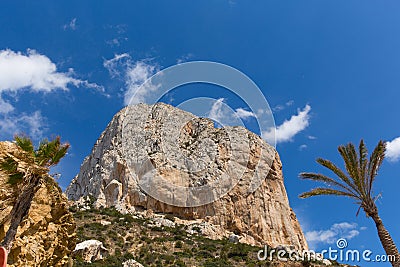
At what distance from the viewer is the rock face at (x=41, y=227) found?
9340 mm

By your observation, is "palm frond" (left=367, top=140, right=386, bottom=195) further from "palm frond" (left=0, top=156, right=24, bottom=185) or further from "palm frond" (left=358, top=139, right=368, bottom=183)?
"palm frond" (left=0, top=156, right=24, bottom=185)

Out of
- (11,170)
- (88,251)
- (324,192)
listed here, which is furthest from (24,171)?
(88,251)

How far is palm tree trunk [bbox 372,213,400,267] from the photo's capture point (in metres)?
11.8

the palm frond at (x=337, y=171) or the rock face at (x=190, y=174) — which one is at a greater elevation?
the rock face at (x=190, y=174)

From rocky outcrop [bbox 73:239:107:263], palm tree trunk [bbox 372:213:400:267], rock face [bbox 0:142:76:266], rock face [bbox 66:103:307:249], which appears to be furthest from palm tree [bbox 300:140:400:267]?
rock face [bbox 66:103:307:249]

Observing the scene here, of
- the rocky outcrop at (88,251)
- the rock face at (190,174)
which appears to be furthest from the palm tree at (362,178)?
the rock face at (190,174)

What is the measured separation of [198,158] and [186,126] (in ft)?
25.0

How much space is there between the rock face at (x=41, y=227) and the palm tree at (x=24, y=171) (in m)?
0.20

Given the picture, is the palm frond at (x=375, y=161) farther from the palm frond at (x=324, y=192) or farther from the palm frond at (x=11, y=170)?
the palm frond at (x=11, y=170)

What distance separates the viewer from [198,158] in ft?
190

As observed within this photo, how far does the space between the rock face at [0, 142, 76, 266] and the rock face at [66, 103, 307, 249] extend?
128 feet

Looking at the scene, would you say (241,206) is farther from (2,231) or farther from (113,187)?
(2,231)

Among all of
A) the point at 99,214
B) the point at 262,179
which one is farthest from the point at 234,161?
the point at 99,214

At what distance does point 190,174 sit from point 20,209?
1838 inches
